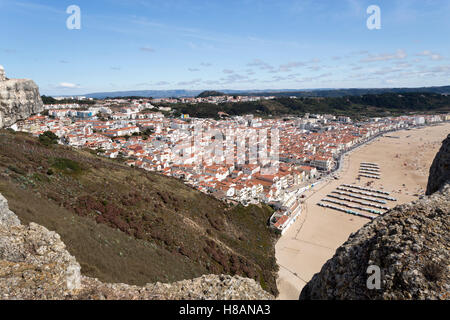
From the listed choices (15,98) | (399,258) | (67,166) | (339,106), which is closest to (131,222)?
(67,166)

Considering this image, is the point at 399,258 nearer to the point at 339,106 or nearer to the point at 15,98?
the point at 15,98

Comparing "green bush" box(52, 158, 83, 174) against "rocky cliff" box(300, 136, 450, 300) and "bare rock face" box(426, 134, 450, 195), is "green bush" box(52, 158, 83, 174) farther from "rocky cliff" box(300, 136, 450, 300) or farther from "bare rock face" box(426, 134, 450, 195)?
"bare rock face" box(426, 134, 450, 195)

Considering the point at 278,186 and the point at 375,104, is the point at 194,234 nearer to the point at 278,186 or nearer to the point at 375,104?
the point at 278,186

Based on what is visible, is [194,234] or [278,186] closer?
[194,234]

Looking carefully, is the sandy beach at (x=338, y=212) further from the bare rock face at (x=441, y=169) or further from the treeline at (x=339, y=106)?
the treeline at (x=339, y=106)

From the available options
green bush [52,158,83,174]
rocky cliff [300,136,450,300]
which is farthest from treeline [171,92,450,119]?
rocky cliff [300,136,450,300]
